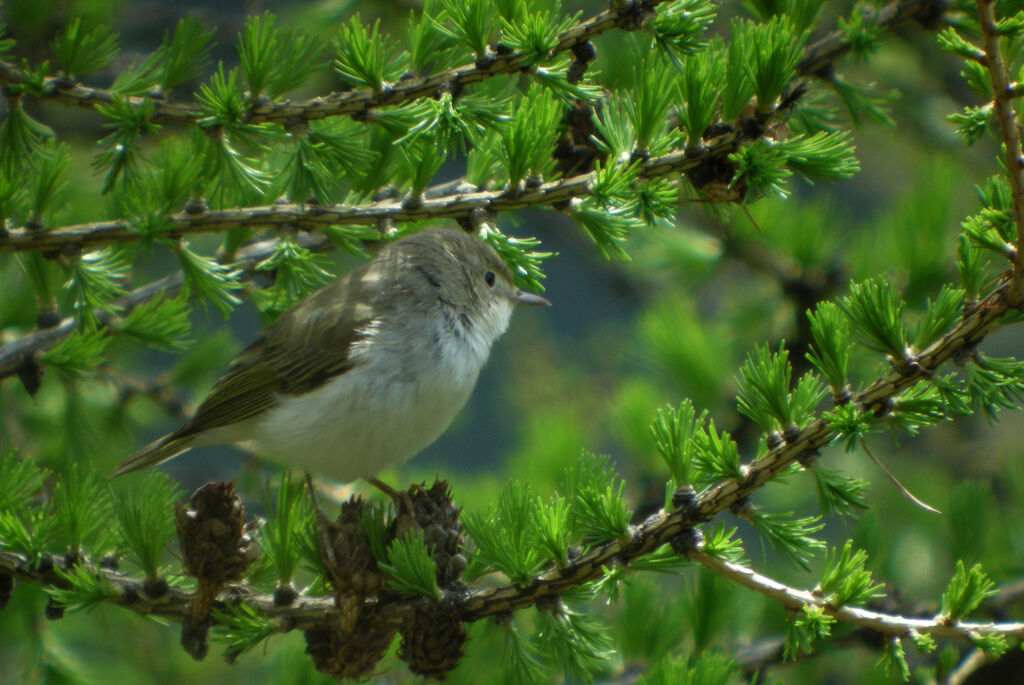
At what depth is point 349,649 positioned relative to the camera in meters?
1.58

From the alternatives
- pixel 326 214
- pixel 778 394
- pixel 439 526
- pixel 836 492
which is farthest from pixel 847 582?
pixel 326 214

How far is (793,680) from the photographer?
8.76 feet

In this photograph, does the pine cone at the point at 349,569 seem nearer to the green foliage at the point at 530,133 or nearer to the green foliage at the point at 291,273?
the green foliage at the point at 291,273

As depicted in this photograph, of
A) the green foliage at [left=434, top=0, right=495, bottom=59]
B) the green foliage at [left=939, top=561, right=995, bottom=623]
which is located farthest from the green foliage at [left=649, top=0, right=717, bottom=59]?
the green foliage at [left=939, top=561, right=995, bottom=623]

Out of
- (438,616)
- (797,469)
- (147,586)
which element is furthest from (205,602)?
(797,469)

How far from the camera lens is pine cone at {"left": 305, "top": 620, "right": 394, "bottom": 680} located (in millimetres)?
1574

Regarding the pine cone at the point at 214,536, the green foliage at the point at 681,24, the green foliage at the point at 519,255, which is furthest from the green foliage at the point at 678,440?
the pine cone at the point at 214,536

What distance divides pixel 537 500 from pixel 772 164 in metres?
0.65

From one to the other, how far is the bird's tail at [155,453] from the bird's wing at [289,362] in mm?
32

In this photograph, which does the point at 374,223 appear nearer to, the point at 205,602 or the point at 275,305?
the point at 275,305

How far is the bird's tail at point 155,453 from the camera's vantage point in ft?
7.66

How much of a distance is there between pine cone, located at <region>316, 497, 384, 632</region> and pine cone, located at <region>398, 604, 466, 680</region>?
98mm

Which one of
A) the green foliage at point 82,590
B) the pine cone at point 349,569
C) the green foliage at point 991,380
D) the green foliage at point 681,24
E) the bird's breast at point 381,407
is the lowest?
the bird's breast at point 381,407

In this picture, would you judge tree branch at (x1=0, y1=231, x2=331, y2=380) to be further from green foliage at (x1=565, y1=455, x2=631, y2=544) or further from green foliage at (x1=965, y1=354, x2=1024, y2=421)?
green foliage at (x1=965, y1=354, x2=1024, y2=421)
